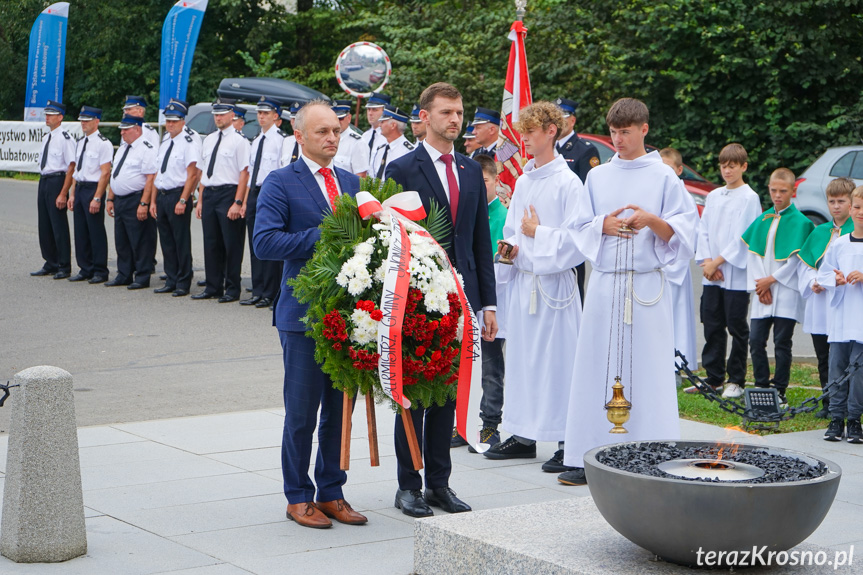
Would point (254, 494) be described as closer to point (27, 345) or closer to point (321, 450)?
point (321, 450)

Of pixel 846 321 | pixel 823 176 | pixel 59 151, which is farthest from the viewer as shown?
pixel 823 176

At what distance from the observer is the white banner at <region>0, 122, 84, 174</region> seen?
88.8 feet

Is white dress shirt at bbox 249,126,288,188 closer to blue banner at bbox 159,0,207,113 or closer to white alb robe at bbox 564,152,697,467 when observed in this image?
white alb robe at bbox 564,152,697,467

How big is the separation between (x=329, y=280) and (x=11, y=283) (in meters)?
11.3

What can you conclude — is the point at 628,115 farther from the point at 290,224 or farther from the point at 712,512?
the point at 712,512

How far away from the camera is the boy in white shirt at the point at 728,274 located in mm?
9203

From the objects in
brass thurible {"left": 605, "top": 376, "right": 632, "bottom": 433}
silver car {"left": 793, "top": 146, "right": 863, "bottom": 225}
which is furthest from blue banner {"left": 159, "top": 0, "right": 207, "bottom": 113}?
brass thurible {"left": 605, "top": 376, "right": 632, "bottom": 433}

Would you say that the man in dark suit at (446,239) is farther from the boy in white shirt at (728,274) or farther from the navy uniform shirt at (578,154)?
the navy uniform shirt at (578,154)


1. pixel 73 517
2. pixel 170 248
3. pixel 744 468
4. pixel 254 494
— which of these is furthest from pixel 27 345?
pixel 744 468

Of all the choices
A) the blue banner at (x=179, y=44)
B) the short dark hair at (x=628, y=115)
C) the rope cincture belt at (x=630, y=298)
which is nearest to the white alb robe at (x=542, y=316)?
the rope cincture belt at (x=630, y=298)

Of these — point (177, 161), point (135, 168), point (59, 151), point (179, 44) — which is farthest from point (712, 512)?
point (179, 44)

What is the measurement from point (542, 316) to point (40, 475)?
3185mm

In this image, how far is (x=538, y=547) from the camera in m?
4.53
